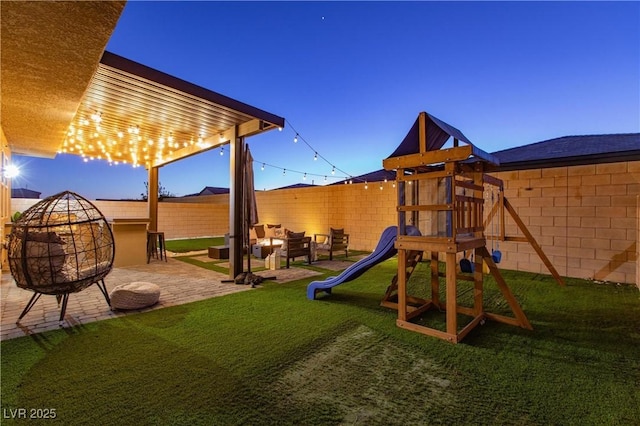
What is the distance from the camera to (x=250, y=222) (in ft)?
17.3

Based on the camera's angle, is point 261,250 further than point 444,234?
Yes

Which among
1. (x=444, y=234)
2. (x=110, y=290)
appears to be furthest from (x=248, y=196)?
(x=444, y=234)

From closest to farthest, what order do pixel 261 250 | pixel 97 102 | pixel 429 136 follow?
pixel 429 136
pixel 97 102
pixel 261 250

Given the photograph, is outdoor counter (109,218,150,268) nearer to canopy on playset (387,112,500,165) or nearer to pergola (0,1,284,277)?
pergola (0,1,284,277)

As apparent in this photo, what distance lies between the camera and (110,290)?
4.49 m

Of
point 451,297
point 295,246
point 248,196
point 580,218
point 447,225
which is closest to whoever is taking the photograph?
point 451,297

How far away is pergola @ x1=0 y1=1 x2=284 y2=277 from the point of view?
2.07 meters

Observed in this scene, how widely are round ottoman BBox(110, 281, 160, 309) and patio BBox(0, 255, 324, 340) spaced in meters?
Result: 0.08

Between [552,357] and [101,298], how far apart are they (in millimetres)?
5470

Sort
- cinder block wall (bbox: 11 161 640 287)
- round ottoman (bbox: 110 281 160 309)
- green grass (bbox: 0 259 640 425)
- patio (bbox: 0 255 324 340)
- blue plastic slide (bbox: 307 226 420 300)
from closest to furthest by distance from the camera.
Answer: green grass (bbox: 0 259 640 425)
patio (bbox: 0 255 324 340)
blue plastic slide (bbox: 307 226 420 300)
round ottoman (bbox: 110 281 160 309)
cinder block wall (bbox: 11 161 640 287)

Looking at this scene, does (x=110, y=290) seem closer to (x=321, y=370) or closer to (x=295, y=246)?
(x=295, y=246)

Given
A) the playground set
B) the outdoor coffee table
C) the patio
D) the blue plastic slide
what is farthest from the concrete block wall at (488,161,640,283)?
the outdoor coffee table

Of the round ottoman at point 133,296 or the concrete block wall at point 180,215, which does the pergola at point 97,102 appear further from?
the concrete block wall at point 180,215

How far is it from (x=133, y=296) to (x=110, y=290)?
1.43 m
